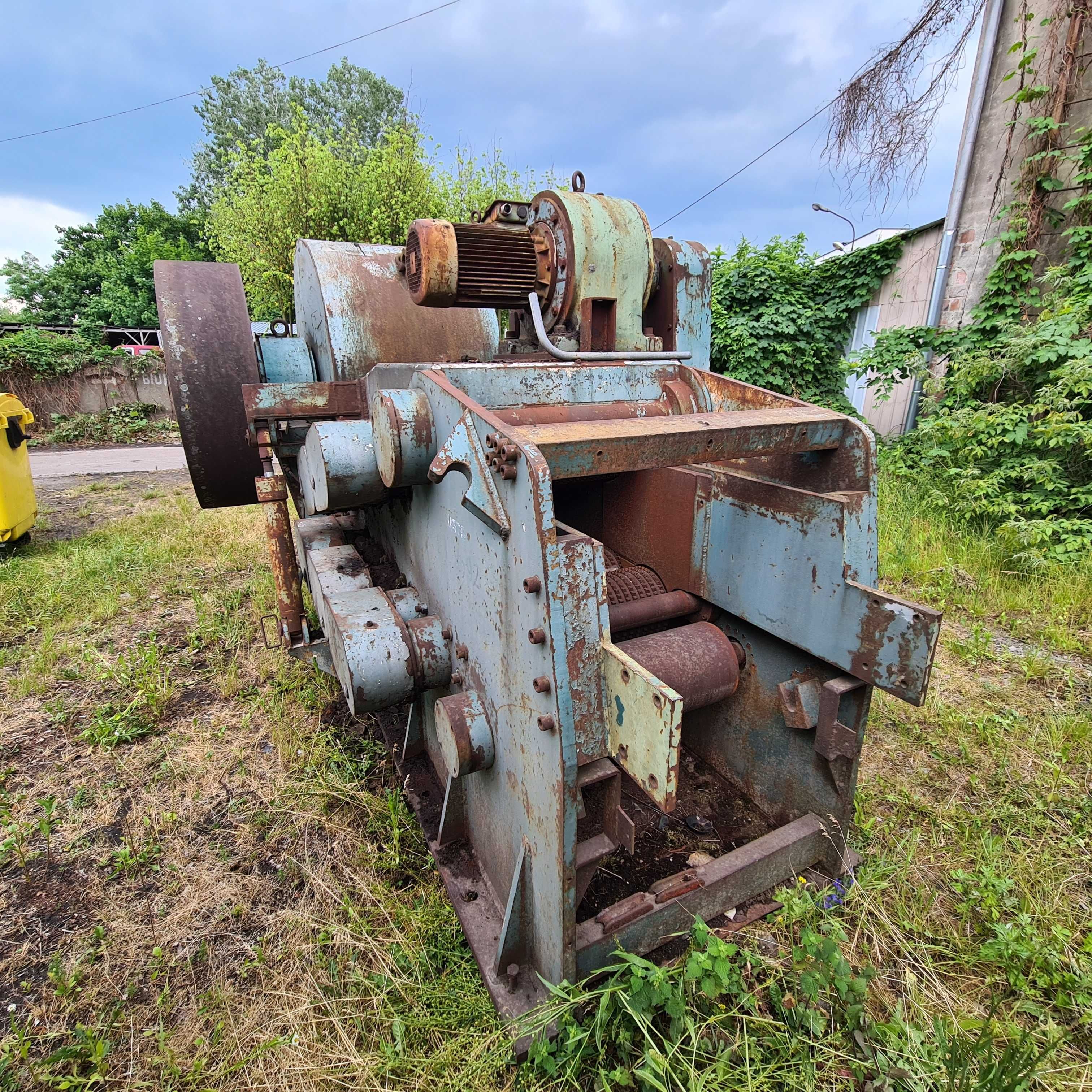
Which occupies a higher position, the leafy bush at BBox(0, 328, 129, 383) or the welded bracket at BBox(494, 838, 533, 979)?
the leafy bush at BBox(0, 328, 129, 383)

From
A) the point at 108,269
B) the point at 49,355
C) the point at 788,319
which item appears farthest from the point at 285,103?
the point at 788,319

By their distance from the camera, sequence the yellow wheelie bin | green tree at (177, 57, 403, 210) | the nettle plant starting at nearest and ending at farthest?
1. the nettle plant
2. the yellow wheelie bin
3. green tree at (177, 57, 403, 210)

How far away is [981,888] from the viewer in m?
1.70

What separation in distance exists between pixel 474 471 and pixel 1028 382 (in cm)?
564

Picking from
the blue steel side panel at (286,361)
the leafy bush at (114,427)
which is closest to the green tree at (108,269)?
the leafy bush at (114,427)

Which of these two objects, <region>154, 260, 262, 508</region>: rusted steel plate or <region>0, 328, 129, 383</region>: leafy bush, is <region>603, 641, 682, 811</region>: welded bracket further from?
<region>0, 328, 129, 383</region>: leafy bush

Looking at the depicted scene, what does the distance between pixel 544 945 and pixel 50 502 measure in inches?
309

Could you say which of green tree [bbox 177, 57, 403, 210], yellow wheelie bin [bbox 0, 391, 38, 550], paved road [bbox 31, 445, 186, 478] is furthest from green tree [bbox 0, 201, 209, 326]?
yellow wheelie bin [bbox 0, 391, 38, 550]

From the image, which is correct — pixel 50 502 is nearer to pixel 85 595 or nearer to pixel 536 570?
pixel 85 595

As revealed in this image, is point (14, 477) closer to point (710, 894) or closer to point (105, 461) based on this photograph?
point (710, 894)

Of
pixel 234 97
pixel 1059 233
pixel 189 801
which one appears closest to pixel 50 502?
pixel 189 801

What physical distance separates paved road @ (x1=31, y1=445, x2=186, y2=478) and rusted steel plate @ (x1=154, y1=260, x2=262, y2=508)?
24.3 ft

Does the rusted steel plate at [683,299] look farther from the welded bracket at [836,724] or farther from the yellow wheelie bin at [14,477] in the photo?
the yellow wheelie bin at [14,477]

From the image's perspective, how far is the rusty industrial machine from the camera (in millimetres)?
1213
